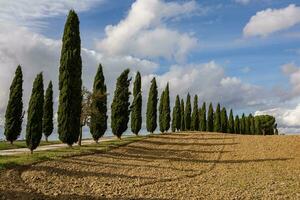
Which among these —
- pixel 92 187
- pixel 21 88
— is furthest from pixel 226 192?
pixel 21 88

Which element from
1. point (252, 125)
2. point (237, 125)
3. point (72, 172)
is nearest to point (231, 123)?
point (237, 125)

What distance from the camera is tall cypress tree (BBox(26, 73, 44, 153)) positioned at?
34.2 meters

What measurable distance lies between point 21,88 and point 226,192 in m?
32.6

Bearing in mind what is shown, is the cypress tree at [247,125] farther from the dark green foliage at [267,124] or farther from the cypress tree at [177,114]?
the cypress tree at [177,114]

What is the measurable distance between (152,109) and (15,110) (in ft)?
98.1

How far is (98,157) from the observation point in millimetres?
33250

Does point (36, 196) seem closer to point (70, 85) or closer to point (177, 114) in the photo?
point (70, 85)

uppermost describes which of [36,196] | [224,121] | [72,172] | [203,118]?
[203,118]

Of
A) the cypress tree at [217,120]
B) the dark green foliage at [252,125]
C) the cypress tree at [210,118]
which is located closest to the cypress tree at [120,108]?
the cypress tree at [210,118]

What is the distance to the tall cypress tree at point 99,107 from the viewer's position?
Result: 4869 cm

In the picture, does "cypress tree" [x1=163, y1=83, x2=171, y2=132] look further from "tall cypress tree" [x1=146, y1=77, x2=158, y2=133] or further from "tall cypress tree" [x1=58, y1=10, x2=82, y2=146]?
"tall cypress tree" [x1=58, y1=10, x2=82, y2=146]

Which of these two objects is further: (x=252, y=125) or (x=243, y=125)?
(x=252, y=125)

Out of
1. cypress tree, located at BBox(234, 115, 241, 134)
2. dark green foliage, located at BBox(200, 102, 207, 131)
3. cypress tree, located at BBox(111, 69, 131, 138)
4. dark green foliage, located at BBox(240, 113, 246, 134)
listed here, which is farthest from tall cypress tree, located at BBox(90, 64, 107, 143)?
dark green foliage, located at BBox(240, 113, 246, 134)

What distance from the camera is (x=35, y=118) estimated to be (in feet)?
114
